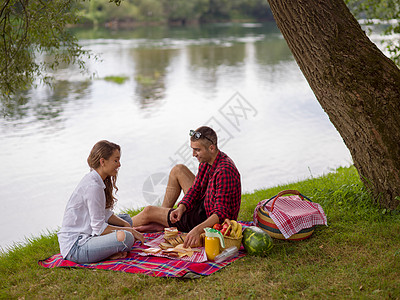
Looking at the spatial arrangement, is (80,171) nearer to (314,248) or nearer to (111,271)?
(111,271)

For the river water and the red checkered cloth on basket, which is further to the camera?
the river water

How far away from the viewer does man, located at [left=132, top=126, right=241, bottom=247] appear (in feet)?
13.1

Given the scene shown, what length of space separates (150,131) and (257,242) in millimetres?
7675

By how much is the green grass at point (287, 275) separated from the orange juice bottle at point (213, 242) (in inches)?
6.4

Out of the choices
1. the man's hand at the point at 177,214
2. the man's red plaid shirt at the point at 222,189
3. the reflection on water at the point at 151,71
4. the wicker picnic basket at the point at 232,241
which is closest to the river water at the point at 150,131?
the reflection on water at the point at 151,71

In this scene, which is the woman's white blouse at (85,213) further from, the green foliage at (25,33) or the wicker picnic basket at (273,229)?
the green foliage at (25,33)

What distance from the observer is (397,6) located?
25.6 feet

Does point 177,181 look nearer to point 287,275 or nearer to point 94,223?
point 94,223

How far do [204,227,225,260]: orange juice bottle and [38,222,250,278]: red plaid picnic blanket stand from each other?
3.1 inches

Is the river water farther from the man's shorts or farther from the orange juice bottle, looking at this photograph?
the orange juice bottle

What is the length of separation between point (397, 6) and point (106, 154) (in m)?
6.32

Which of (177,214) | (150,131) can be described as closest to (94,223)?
(177,214)

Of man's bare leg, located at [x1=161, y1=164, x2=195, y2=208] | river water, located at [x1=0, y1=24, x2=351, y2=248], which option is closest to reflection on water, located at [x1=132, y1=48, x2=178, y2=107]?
river water, located at [x1=0, y1=24, x2=351, y2=248]

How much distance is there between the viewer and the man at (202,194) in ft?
13.1
